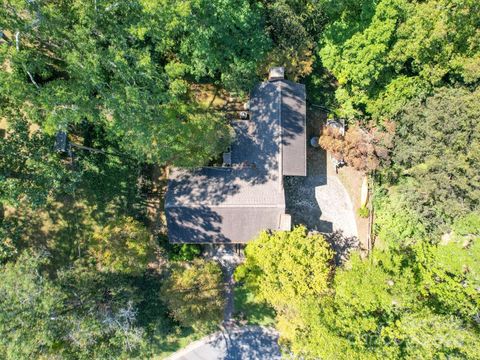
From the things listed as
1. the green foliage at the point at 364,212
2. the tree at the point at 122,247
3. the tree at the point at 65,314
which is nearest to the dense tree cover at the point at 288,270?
the green foliage at the point at 364,212

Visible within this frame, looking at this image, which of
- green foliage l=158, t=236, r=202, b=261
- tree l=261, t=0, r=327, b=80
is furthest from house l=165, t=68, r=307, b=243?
green foliage l=158, t=236, r=202, b=261

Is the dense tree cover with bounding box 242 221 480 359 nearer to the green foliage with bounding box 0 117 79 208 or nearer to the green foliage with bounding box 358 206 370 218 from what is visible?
the green foliage with bounding box 358 206 370 218

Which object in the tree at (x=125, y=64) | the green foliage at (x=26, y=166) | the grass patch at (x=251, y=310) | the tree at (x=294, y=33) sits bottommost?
the grass patch at (x=251, y=310)

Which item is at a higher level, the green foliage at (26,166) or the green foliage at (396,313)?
the green foliage at (26,166)

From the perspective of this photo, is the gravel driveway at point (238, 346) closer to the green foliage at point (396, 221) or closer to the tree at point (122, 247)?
the tree at point (122, 247)

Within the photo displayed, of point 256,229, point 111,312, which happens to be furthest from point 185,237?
point 111,312

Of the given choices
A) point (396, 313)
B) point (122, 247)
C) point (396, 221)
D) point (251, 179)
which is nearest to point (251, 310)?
point (251, 179)

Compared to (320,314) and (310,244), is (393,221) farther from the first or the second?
(320,314)
